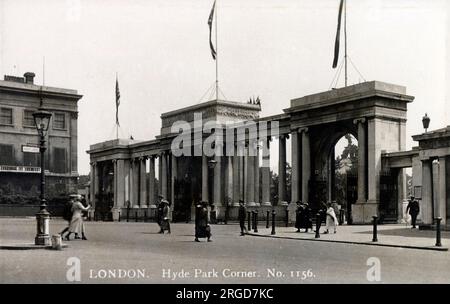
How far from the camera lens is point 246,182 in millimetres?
49938

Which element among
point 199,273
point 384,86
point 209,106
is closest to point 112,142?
point 209,106

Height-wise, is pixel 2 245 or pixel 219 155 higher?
pixel 219 155

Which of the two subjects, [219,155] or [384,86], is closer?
[384,86]

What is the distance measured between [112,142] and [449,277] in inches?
2307

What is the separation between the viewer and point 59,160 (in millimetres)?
65750

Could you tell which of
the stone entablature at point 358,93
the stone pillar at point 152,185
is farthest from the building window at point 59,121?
the stone entablature at point 358,93

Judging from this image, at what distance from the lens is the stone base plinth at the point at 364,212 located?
3447 centimetres

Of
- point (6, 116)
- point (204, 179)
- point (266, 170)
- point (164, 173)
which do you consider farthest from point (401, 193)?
point (6, 116)

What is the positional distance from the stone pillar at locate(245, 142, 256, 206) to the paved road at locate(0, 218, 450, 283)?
28.8 m

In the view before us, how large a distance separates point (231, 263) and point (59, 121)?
5523 cm

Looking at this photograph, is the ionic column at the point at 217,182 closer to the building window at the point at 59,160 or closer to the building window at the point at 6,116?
the building window at the point at 59,160

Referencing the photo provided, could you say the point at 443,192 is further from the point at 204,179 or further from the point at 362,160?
the point at 204,179

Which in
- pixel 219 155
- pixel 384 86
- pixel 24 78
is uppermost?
pixel 24 78
